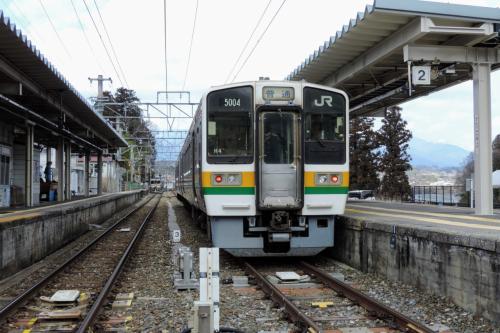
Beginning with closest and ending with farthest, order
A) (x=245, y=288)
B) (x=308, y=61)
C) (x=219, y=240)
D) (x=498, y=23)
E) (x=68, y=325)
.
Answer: (x=68, y=325) < (x=245, y=288) < (x=219, y=240) < (x=498, y=23) < (x=308, y=61)

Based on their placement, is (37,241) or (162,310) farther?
(37,241)

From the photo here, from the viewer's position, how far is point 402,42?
1206 centimetres

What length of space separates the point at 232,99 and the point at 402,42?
465 centimetres

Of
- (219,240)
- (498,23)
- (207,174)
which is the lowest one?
(219,240)

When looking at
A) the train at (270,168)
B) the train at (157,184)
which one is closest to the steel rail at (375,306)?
the train at (270,168)

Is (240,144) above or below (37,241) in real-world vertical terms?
above

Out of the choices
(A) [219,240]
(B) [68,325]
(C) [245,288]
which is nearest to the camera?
(B) [68,325]

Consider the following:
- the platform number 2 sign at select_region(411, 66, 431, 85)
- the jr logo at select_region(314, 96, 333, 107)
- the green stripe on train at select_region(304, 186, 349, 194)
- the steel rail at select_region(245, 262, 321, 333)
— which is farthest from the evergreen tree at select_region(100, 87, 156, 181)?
the steel rail at select_region(245, 262, 321, 333)

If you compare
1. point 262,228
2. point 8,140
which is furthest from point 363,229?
point 8,140

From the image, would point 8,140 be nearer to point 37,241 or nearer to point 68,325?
point 37,241

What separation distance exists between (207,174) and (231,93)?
1535 mm

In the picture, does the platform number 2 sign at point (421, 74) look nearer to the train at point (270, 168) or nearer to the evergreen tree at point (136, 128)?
the train at point (270, 168)

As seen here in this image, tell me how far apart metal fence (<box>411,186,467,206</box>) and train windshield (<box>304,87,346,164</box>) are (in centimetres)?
2134

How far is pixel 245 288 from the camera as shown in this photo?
8.23 metres
